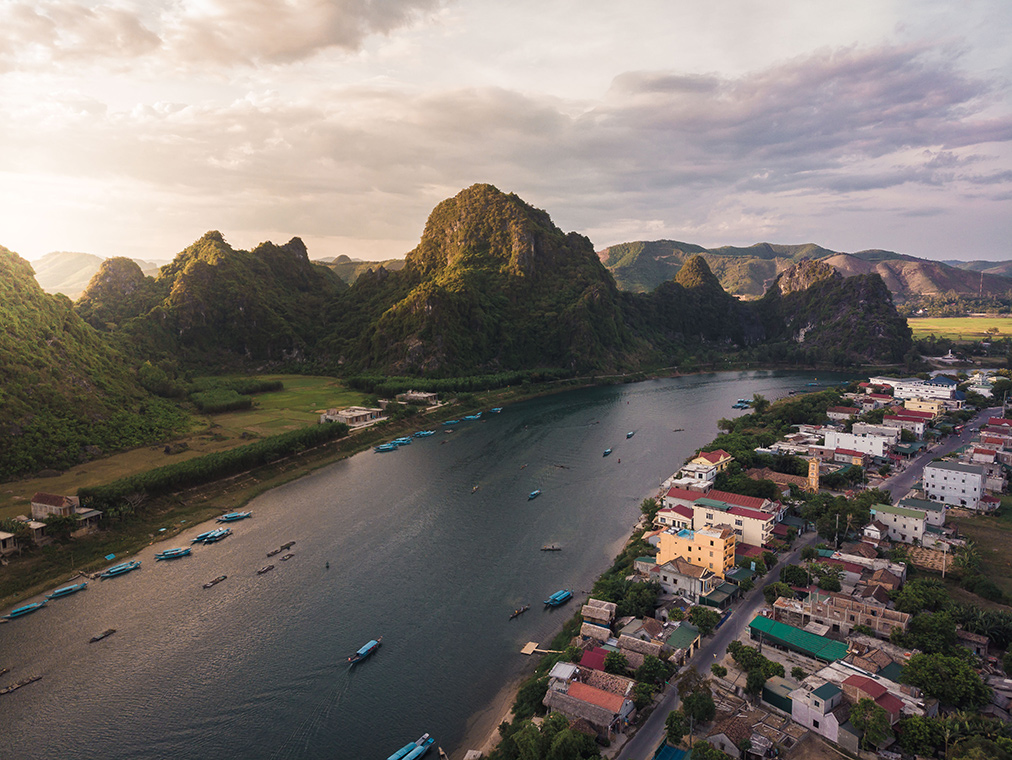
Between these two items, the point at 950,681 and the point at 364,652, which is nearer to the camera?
the point at 950,681

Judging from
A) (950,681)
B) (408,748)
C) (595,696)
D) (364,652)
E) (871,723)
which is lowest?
(408,748)

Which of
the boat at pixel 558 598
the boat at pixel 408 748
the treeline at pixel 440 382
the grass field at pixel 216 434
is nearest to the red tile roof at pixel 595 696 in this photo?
the boat at pixel 408 748

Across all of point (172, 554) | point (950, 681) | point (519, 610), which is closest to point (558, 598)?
point (519, 610)

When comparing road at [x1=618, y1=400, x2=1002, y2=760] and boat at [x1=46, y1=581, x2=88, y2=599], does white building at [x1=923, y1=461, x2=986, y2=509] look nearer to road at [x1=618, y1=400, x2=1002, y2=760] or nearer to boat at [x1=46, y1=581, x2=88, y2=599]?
road at [x1=618, y1=400, x2=1002, y2=760]

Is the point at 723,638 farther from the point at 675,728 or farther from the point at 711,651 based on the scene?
the point at 675,728

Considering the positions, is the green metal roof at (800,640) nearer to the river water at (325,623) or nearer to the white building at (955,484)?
the river water at (325,623)

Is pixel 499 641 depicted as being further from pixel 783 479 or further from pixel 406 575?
pixel 783 479
